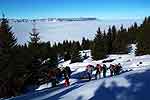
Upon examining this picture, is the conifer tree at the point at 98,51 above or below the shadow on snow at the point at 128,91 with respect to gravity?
below

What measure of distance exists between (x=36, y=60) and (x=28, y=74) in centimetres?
263

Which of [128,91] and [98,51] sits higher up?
[128,91]

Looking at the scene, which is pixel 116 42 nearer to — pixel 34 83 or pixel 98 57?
pixel 98 57

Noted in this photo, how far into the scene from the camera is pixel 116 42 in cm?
10112

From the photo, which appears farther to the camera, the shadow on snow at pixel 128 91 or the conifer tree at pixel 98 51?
the conifer tree at pixel 98 51

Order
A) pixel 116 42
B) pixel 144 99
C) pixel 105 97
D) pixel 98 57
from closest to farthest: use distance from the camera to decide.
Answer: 1. pixel 144 99
2. pixel 105 97
3. pixel 98 57
4. pixel 116 42

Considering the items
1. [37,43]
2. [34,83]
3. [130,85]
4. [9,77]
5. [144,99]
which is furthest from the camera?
[37,43]

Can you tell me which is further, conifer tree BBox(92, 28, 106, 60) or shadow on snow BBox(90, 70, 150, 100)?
conifer tree BBox(92, 28, 106, 60)

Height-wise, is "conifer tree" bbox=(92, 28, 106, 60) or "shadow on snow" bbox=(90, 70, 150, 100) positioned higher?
"shadow on snow" bbox=(90, 70, 150, 100)

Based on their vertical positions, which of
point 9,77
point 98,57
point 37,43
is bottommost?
point 98,57

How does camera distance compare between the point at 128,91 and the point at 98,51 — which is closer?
the point at 128,91

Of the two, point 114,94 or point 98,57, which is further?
point 98,57

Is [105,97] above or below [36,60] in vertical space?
above

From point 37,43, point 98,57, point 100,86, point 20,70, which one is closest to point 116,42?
point 98,57
